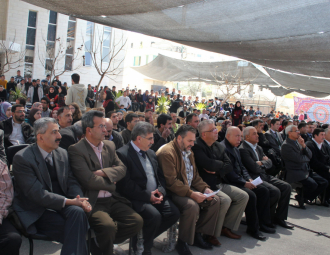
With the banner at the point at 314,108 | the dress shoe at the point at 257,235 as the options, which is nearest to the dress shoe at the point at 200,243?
the dress shoe at the point at 257,235

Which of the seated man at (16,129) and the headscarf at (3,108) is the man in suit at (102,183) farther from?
the headscarf at (3,108)

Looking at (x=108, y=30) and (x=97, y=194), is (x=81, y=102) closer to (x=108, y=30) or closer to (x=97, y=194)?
(x=97, y=194)

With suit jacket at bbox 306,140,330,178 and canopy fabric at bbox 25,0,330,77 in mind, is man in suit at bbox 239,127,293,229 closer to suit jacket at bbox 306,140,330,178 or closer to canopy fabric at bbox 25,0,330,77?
canopy fabric at bbox 25,0,330,77

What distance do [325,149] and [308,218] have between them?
2014mm

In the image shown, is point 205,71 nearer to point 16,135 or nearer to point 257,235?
point 16,135

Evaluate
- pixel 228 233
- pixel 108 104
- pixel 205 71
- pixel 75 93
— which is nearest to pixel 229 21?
pixel 228 233

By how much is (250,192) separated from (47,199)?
2917mm

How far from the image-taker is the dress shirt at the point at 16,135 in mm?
4973

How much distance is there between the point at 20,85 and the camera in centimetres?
1495

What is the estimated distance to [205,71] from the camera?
14125mm

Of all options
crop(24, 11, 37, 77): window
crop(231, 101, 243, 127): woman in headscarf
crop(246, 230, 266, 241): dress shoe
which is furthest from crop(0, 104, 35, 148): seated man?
crop(24, 11, 37, 77): window

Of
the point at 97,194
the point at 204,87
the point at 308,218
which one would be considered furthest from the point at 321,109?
the point at 204,87

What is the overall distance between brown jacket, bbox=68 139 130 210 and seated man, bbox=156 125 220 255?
0.67 m

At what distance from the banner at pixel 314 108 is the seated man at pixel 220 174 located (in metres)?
14.9
